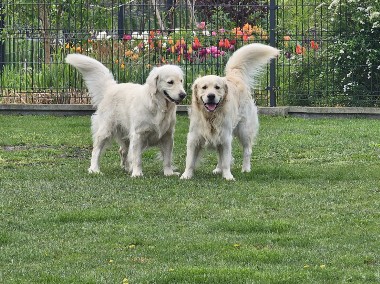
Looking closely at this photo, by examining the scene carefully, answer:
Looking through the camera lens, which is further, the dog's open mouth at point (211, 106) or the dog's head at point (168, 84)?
the dog's head at point (168, 84)

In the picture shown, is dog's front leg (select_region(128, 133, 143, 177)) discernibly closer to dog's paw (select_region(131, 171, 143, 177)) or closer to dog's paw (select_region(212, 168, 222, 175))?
dog's paw (select_region(131, 171, 143, 177))

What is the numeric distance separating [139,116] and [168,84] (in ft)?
1.46

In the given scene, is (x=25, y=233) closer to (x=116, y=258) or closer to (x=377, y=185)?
(x=116, y=258)

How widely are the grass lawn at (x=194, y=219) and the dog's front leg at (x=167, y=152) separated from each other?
281 mm

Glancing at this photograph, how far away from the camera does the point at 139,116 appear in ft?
32.5

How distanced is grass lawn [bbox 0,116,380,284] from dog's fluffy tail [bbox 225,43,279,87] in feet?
3.16

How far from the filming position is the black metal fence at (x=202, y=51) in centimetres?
1622

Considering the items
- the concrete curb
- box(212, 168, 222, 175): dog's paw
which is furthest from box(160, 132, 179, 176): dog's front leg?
the concrete curb

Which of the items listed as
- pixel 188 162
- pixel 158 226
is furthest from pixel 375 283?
pixel 188 162

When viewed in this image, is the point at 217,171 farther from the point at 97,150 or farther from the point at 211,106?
the point at 97,150

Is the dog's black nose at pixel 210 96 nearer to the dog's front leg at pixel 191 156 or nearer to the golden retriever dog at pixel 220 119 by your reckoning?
the golden retriever dog at pixel 220 119

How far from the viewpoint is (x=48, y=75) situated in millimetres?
16500

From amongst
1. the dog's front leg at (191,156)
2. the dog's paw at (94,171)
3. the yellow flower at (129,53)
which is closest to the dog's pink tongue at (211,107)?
the dog's front leg at (191,156)

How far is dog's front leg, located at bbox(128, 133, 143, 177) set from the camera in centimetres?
984
